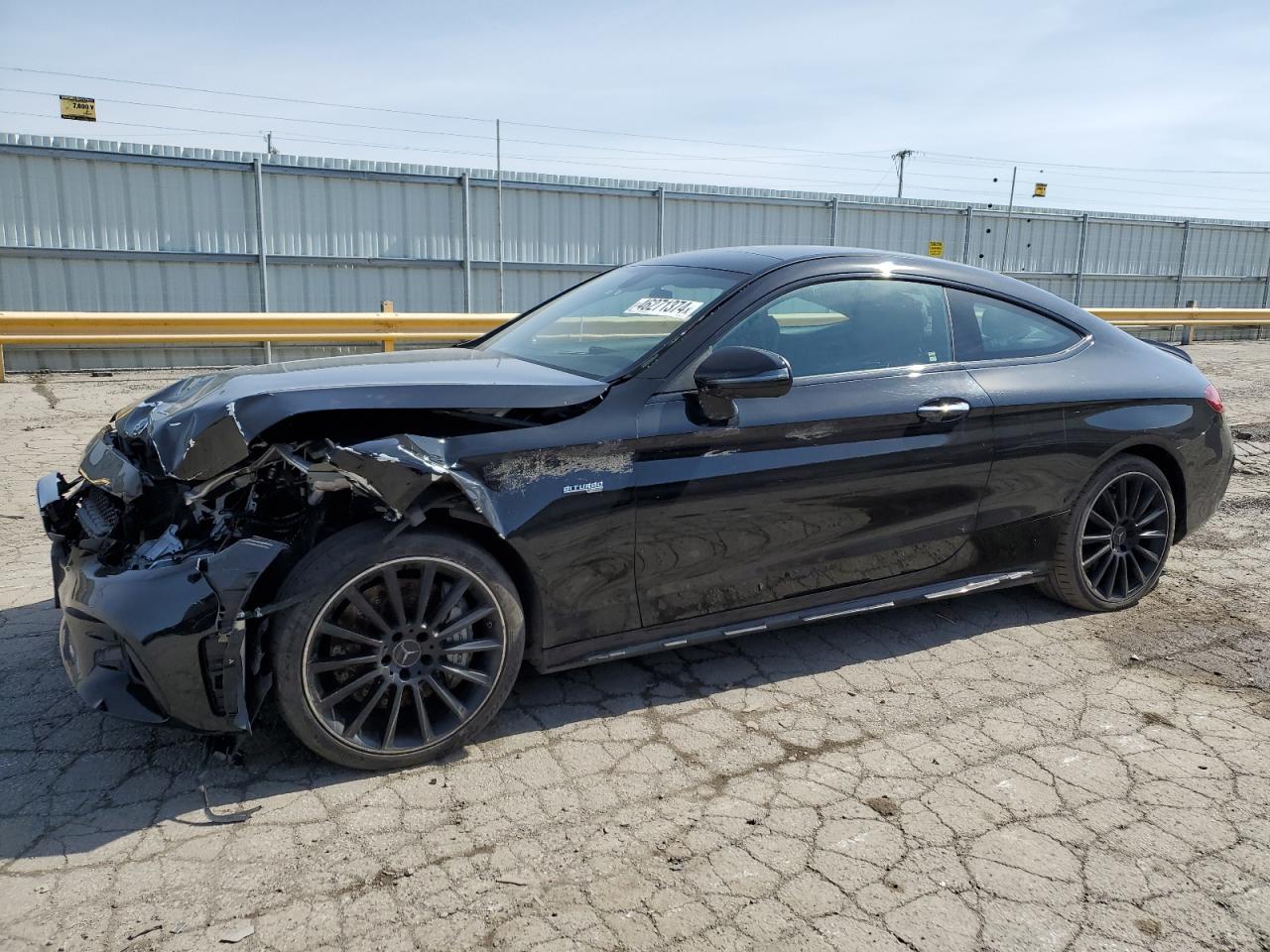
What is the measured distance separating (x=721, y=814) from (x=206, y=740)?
5.34 ft

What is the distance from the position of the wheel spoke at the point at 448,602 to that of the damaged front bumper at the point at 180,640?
51 centimetres

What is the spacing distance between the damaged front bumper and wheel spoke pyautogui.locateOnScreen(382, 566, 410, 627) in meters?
0.32

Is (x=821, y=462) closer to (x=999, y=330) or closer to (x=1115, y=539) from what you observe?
(x=999, y=330)

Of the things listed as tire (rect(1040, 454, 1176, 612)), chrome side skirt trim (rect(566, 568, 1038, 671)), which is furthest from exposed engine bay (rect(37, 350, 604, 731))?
tire (rect(1040, 454, 1176, 612))

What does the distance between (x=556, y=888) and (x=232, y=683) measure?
110 centimetres

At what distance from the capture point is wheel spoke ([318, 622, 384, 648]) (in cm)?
284

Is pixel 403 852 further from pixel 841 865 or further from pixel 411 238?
pixel 411 238

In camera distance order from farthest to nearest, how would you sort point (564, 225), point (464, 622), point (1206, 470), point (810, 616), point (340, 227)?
point (564, 225)
point (340, 227)
point (1206, 470)
point (810, 616)
point (464, 622)

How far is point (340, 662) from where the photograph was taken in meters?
2.88

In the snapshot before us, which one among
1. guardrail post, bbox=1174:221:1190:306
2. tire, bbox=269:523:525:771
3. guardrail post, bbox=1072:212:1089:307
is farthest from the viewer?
guardrail post, bbox=1174:221:1190:306

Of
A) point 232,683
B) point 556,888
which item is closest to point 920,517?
point 556,888

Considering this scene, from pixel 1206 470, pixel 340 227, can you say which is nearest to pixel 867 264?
pixel 1206 470

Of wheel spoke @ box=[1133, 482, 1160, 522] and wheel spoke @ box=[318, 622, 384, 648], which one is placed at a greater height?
wheel spoke @ box=[1133, 482, 1160, 522]

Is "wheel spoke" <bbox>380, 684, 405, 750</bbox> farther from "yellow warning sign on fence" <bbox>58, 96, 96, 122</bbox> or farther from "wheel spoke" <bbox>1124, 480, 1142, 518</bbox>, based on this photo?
"yellow warning sign on fence" <bbox>58, 96, 96, 122</bbox>
